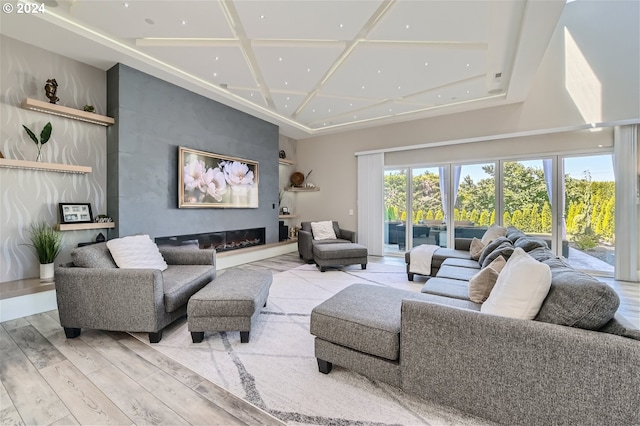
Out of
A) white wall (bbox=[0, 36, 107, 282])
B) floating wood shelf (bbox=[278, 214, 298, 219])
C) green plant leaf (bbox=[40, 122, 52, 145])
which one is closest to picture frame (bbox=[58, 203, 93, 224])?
white wall (bbox=[0, 36, 107, 282])

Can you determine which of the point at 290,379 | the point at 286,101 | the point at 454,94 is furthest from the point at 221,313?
the point at 454,94

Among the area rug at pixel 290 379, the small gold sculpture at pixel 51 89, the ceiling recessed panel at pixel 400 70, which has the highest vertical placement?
the ceiling recessed panel at pixel 400 70

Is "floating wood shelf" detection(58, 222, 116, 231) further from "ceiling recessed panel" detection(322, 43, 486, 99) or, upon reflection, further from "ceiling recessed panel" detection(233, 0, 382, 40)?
"ceiling recessed panel" detection(322, 43, 486, 99)

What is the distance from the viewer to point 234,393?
1637 millimetres

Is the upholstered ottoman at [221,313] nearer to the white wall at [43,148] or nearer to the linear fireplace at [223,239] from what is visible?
the linear fireplace at [223,239]

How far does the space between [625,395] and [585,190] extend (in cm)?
479

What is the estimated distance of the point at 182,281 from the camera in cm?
255

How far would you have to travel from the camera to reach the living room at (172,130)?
3086 millimetres

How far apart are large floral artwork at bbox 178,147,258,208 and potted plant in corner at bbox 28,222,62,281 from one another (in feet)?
4.95

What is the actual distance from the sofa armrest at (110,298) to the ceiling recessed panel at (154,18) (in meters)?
2.50

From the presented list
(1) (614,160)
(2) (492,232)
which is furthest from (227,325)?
(1) (614,160)

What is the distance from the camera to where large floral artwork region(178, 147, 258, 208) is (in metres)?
4.29

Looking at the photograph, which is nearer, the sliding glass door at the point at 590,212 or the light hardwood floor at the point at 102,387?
the light hardwood floor at the point at 102,387

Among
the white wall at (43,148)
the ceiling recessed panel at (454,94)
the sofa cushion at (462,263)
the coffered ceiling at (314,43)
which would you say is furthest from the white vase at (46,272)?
the ceiling recessed panel at (454,94)
